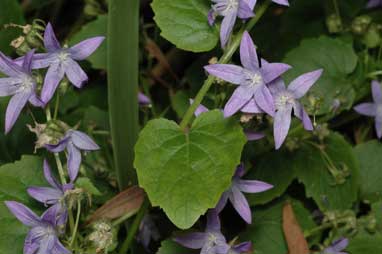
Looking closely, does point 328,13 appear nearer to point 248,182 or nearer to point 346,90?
point 346,90

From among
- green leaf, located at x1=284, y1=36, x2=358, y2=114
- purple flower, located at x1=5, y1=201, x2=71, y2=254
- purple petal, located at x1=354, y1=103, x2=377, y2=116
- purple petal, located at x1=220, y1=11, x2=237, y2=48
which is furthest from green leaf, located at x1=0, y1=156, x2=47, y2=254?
purple petal, located at x1=354, y1=103, x2=377, y2=116

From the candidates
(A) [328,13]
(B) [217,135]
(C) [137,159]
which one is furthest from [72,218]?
(A) [328,13]

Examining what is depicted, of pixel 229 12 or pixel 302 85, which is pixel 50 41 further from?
pixel 302 85

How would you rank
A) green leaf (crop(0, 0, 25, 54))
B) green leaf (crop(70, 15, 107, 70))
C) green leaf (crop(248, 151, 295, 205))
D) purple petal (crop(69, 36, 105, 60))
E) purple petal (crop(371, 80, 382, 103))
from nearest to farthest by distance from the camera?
purple petal (crop(69, 36, 105, 60)) → green leaf (crop(248, 151, 295, 205)) → purple petal (crop(371, 80, 382, 103)) → green leaf (crop(0, 0, 25, 54)) → green leaf (crop(70, 15, 107, 70))

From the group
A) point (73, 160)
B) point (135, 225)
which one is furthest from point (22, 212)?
point (135, 225)

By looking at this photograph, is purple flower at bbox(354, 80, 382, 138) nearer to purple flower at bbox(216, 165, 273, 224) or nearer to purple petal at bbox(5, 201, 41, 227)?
purple flower at bbox(216, 165, 273, 224)

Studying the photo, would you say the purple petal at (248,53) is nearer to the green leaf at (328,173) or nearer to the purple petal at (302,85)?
the purple petal at (302,85)

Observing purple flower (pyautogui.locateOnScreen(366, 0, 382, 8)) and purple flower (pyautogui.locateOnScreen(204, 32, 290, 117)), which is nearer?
purple flower (pyautogui.locateOnScreen(204, 32, 290, 117))
